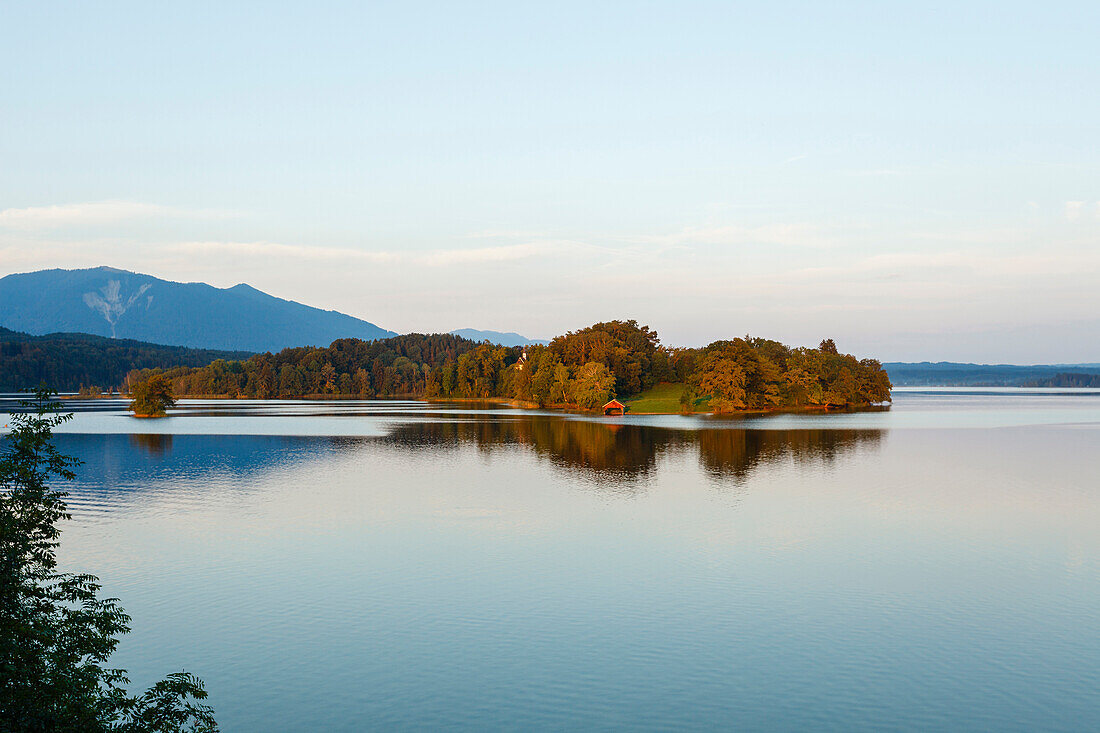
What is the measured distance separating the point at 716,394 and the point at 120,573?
110725 millimetres

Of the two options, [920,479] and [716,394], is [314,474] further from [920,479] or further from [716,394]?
[716,394]

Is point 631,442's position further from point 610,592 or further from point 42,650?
point 42,650

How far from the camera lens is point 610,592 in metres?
22.6

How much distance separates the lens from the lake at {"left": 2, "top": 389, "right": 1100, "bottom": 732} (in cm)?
1522

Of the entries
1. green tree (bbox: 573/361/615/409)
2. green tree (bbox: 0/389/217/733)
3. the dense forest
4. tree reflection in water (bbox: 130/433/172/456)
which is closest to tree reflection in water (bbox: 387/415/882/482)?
tree reflection in water (bbox: 130/433/172/456)

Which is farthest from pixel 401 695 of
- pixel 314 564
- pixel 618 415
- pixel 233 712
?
pixel 618 415

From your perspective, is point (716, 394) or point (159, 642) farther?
point (716, 394)

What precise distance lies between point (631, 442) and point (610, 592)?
5014 cm

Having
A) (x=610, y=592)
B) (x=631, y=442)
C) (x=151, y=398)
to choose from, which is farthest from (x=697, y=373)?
(x=610, y=592)

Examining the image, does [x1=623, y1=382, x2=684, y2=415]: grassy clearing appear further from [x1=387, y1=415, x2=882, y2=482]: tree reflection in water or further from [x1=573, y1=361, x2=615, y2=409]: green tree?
[x1=387, y1=415, x2=882, y2=482]: tree reflection in water

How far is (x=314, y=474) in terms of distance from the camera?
163 feet

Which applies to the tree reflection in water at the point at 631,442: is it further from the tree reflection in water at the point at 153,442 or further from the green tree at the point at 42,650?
the green tree at the point at 42,650

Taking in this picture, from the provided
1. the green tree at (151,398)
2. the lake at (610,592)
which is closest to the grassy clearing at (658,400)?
the green tree at (151,398)

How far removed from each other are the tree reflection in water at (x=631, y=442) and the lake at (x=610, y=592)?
2130 millimetres
